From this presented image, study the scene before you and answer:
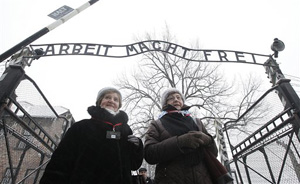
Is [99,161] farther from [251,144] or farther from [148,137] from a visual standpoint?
[251,144]

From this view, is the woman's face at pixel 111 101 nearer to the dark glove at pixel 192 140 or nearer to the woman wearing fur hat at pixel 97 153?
the woman wearing fur hat at pixel 97 153

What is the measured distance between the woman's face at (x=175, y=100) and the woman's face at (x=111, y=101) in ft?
2.17

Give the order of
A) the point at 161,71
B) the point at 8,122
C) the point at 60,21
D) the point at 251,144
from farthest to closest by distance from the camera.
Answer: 1. the point at 161,71
2. the point at 60,21
3. the point at 251,144
4. the point at 8,122

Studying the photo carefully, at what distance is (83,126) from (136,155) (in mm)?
603

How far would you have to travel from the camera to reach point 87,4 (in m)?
3.77

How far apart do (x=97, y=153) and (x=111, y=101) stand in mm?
628

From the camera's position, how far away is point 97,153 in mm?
1532

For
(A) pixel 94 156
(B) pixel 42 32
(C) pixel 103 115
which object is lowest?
(A) pixel 94 156

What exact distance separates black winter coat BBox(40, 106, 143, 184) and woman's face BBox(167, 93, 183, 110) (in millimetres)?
685

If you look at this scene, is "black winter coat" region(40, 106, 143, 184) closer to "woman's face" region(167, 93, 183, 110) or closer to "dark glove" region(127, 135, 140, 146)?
"dark glove" region(127, 135, 140, 146)

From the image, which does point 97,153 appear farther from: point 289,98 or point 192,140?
point 289,98

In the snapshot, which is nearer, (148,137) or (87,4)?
(148,137)

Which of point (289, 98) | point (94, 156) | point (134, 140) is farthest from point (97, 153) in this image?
point (289, 98)

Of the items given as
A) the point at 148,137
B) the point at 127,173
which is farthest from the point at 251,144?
the point at 127,173
